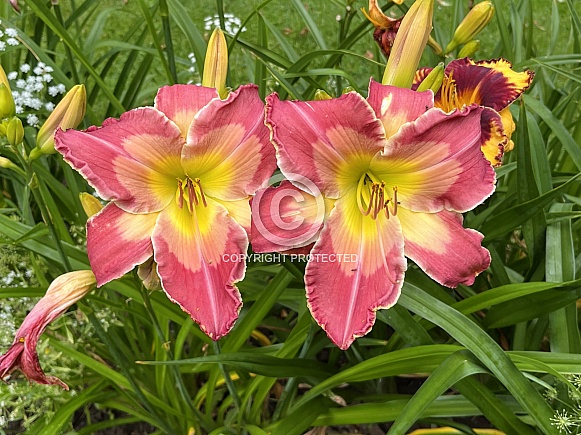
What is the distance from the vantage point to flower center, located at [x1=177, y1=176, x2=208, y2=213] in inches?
34.2

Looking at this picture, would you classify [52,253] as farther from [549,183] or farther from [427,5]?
[549,183]

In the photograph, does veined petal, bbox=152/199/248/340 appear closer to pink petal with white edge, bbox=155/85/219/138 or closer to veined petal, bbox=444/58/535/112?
pink petal with white edge, bbox=155/85/219/138

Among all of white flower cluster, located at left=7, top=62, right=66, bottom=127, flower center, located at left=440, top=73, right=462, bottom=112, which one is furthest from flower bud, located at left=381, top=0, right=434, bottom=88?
white flower cluster, located at left=7, top=62, right=66, bottom=127

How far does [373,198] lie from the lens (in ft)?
2.89

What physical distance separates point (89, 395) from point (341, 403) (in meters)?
0.60

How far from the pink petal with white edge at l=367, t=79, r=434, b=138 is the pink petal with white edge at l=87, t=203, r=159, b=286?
38 centimetres

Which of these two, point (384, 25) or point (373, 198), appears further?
point (384, 25)

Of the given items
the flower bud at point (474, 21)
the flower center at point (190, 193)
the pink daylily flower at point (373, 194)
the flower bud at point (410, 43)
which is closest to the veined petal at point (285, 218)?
the pink daylily flower at point (373, 194)

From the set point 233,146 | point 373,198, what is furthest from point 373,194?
point 233,146

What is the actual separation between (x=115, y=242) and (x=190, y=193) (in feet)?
0.45

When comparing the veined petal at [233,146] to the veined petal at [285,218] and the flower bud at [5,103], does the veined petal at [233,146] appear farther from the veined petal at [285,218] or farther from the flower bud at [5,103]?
the flower bud at [5,103]

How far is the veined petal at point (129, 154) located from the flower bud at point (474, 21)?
2.32 feet

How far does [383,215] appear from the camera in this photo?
0.89 metres

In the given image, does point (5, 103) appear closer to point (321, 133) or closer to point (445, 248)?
point (321, 133)
